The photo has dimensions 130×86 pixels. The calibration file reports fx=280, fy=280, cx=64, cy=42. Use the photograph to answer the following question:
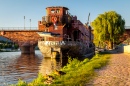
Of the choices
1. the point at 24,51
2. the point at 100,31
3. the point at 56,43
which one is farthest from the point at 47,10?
the point at 24,51

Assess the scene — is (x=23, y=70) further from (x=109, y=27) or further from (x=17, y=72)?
(x=109, y=27)

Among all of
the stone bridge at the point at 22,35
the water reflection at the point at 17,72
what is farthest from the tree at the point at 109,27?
the water reflection at the point at 17,72

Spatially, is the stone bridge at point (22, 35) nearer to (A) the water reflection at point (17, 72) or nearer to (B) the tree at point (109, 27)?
(B) the tree at point (109, 27)

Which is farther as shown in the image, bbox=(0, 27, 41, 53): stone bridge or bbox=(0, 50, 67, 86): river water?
bbox=(0, 27, 41, 53): stone bridge

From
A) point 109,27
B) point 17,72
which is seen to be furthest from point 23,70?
point 109,27

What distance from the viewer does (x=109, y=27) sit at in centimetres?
7581

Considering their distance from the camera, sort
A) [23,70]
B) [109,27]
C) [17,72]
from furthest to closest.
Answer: [109,27] < [23,70] < [17,72]

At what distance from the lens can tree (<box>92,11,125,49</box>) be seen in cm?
7622

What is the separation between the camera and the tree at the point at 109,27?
250ft

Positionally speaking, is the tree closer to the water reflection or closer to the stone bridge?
the stone bridge

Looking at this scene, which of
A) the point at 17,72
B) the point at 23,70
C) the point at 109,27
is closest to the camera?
the point at 17,72

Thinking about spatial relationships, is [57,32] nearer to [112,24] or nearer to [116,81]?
[112,24]

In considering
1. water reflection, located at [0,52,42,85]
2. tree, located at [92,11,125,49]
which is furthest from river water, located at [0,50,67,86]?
tree, located at [92,11,125,49]

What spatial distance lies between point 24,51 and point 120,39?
34.7 metres
